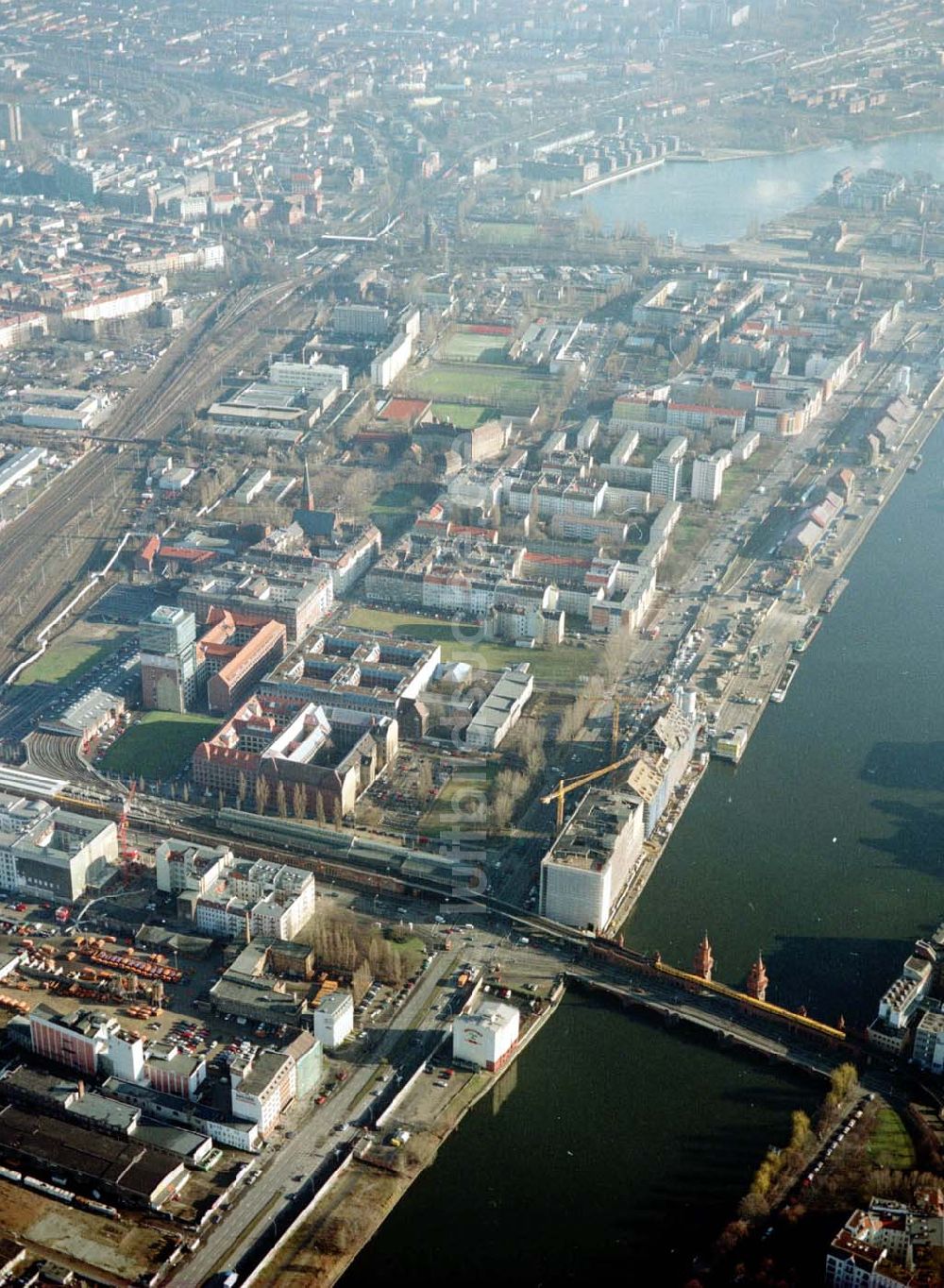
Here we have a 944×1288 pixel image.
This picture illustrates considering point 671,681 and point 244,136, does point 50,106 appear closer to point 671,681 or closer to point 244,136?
point 244,136

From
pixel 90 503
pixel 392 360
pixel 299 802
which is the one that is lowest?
pixel 299 802

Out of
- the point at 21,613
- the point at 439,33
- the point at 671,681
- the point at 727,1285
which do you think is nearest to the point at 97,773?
the point at 21,613

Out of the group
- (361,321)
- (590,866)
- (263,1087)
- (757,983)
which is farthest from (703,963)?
(361,321)

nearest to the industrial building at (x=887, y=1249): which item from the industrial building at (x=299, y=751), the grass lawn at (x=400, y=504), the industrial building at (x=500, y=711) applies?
the industrial building at (x=299, y=751)

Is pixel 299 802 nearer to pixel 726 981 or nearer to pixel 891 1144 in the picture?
pixel 726 981

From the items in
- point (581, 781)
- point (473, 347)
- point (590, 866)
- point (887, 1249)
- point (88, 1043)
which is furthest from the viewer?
point (473, 347)

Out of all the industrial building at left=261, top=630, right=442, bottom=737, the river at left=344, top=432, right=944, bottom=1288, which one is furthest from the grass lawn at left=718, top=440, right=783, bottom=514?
the industrial building at left=261, top=630, right=442, bottom=737

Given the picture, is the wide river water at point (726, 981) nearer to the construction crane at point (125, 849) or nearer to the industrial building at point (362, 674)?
the industrial building at point (362, 674)
